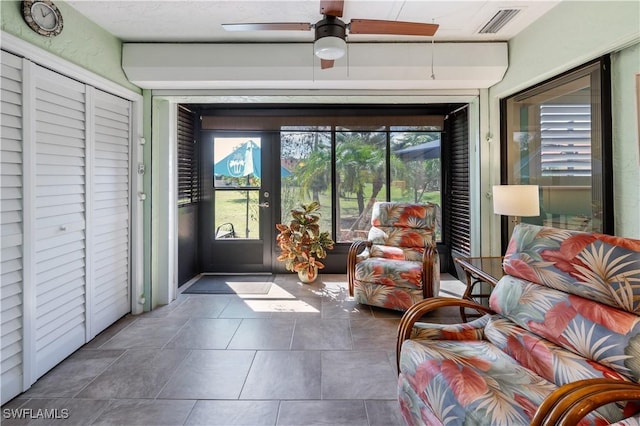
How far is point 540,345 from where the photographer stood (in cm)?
146

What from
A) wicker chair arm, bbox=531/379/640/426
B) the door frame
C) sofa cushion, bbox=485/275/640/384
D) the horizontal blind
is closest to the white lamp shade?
the horizontal blind

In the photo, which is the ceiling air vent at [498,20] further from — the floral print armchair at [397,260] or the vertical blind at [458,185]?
the floral print armchair at [397,260]

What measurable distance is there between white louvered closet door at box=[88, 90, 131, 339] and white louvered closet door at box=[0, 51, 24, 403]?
2.15 ft

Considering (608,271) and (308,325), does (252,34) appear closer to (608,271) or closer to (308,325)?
(308,325)

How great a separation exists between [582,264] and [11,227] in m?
3.13

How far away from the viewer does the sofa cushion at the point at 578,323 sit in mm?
1189

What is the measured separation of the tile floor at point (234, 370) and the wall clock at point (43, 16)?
2.35 meters

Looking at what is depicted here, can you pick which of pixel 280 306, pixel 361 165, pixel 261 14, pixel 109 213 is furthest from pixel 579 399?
pixel 361 165

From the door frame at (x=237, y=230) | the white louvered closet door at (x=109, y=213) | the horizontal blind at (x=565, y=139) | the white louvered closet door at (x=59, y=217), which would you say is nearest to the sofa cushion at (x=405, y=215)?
the horizontal blind at (x=565, y=139)

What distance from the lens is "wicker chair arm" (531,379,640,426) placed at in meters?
0.97

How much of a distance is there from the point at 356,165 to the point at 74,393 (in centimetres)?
389

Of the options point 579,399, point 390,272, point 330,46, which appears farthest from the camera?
point 390,272

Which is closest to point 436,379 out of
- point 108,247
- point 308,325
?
point 308,325

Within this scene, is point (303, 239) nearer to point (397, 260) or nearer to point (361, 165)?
point (397, 260)
